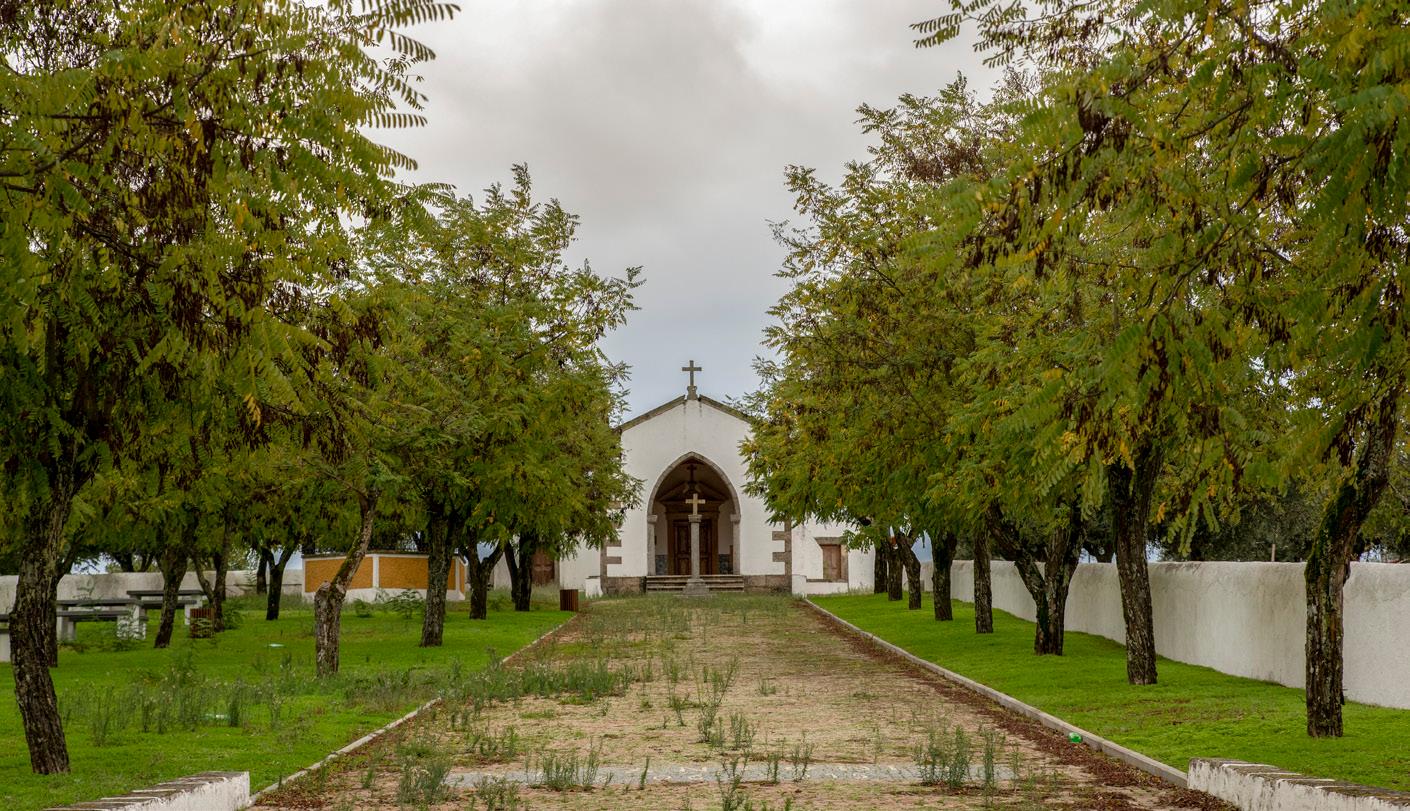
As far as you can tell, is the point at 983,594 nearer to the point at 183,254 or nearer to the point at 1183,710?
the point at 1183,710

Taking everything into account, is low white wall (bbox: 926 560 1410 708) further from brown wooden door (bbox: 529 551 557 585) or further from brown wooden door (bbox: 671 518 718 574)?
brown wooden door (bbox: 529 551 557 585)

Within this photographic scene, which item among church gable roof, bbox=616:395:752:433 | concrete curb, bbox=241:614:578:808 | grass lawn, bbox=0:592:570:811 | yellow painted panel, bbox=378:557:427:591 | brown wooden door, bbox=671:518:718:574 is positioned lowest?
concrete curb, bbox=241:614:578:808

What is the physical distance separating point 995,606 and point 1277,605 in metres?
23.8

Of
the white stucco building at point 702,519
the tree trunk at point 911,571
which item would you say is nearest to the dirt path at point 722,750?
the tree trunk at point 911,571

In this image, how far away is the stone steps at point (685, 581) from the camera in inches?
2467

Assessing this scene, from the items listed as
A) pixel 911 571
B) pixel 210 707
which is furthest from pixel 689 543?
pixel 210 707

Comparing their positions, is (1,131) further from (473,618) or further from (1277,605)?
(473,618)

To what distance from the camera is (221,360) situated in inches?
358

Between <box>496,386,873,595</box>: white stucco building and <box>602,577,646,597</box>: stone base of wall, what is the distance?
45mm

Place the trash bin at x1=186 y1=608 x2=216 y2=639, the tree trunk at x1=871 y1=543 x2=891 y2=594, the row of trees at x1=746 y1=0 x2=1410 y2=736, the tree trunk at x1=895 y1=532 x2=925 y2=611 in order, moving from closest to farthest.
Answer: the row of trees at x1=746 y1=0 x2=1410 y2=736, the trash bin at x1=186 y1=608 x2=216 y2=639, the tree trunk at x1=895 y1=532 x2=925 y2=611, the tree trunk at x1=871 y1=543 x2=891 y2=594

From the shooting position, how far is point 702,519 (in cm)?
6731

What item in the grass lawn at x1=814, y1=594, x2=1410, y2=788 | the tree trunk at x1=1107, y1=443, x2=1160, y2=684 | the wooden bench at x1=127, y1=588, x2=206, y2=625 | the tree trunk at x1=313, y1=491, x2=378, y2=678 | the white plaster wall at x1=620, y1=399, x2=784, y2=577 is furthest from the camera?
the white plaster wall at x1=620, y1=399, x2=784, y2=577

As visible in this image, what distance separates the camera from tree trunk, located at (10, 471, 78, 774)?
11.1 meters

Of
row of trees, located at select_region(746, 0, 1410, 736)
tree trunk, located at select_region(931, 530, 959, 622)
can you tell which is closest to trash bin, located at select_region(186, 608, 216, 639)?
tree trunk, located at select_region(931, 530, 959, 622)
